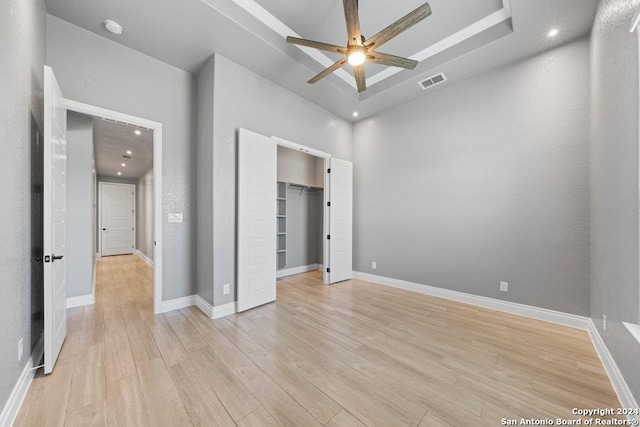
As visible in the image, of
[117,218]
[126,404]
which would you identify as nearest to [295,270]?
[126,404]

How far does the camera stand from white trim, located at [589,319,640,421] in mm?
1460

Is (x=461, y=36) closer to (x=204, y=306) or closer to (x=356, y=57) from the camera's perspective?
(x=356, y=57)

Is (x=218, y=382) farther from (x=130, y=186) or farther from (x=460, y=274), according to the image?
(x=130, y=186)

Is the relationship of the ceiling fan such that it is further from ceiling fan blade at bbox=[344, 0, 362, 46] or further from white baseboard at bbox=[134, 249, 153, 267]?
white baseboard at bbox=[134, 249, 153, 267]

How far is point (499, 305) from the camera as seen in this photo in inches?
122

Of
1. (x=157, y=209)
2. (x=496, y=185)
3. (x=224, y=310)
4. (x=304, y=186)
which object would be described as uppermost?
(x=304, y=186)

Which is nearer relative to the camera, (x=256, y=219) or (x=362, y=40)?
(x=362, y=40)

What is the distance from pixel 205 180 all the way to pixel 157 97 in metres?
1.22

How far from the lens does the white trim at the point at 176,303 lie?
299cm

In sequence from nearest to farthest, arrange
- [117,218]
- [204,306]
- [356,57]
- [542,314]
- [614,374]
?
[614,374] → [356,57] → [542,314] → [204,306] → [117,218]

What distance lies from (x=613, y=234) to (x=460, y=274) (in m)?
1.79

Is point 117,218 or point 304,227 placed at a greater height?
point 117,218

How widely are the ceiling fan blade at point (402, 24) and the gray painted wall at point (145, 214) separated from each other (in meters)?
6.72

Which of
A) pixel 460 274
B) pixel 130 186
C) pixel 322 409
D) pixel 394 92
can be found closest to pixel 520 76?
pixel 394 92
